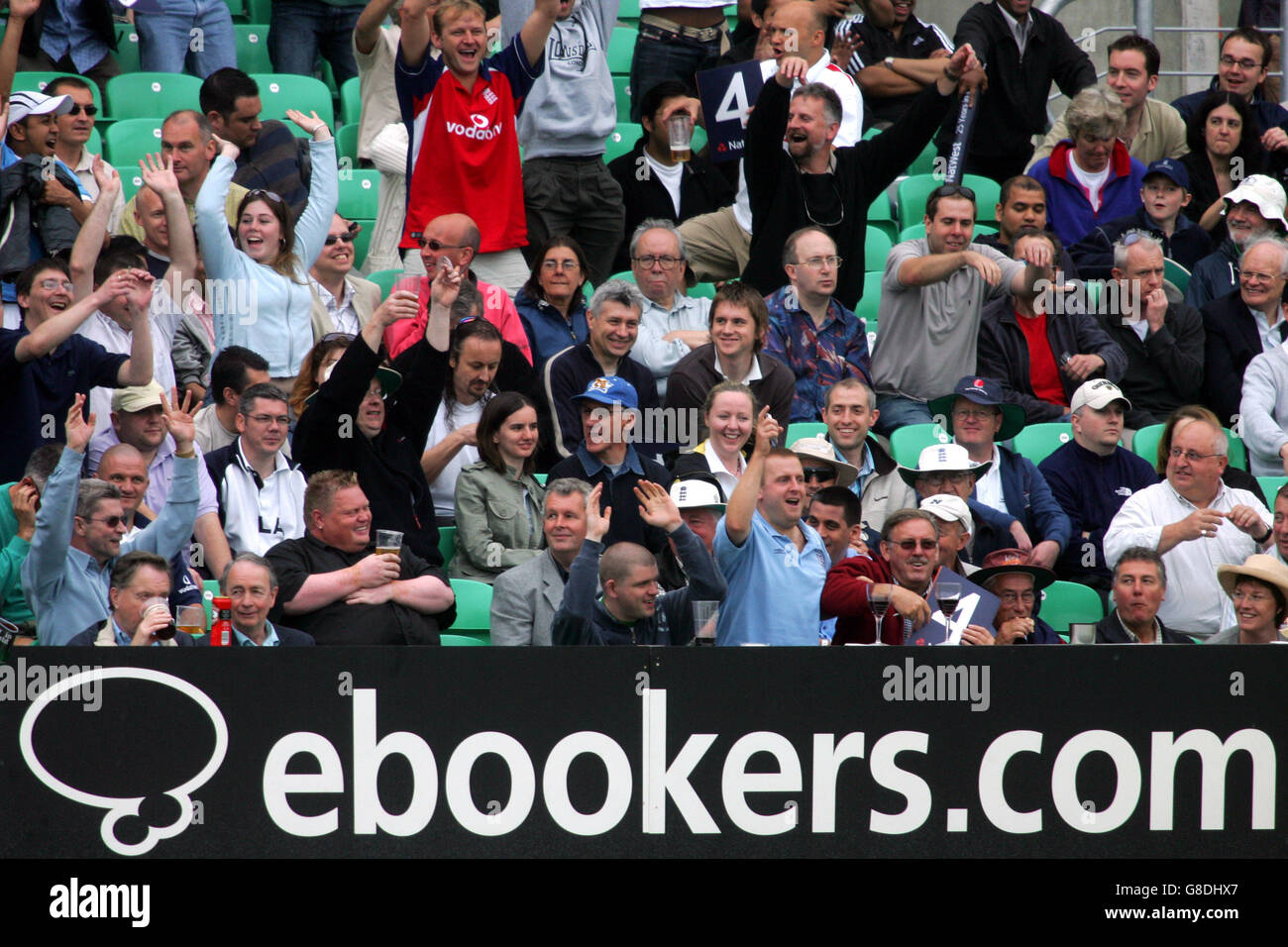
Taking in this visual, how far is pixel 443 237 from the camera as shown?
24.8 ft

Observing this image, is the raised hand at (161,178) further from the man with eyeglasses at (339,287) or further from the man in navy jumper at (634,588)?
the man in navy jumper at (634,588)

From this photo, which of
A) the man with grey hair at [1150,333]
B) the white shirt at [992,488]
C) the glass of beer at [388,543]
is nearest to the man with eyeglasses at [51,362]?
the glass of beer at [388,543]

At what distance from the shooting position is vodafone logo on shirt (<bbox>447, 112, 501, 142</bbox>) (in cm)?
811

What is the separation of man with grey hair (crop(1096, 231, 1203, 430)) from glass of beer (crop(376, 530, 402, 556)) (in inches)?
148

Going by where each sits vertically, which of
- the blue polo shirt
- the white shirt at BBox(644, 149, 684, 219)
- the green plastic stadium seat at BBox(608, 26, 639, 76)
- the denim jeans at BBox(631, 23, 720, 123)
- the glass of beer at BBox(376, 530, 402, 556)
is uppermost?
the green plastic stadium seat at BBox(608, 26, 639, 76)

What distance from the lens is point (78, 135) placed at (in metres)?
8.01

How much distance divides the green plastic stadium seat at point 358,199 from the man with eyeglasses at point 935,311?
268 cm

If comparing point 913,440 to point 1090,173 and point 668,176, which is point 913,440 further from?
point 1090,173

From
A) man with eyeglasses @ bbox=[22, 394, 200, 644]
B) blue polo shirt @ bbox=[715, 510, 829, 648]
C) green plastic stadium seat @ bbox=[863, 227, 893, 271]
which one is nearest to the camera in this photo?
man with eyeglasses @ bbox=[22, 394, 200, 644]

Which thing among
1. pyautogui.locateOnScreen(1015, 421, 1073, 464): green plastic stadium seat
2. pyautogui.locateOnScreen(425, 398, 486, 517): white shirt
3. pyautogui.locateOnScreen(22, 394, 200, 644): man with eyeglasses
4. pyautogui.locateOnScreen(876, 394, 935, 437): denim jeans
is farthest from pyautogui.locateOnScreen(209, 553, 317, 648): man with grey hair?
pyautogui.locateOnScreen(1015, 421, 1073, 464): green plastic stadium seat

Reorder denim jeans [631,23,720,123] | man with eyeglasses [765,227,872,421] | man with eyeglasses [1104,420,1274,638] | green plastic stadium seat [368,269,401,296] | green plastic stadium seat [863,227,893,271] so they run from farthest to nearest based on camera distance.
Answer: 1. denim jeans [631,23,720,123]
2. green plastic stadium seat [863,227,893,271]
3. green plastic stadium seat [368,269,401,296]
4. man with eyeglasses [765,227,872,421]
5. man with eyeglasses [1104,420,1274,638]

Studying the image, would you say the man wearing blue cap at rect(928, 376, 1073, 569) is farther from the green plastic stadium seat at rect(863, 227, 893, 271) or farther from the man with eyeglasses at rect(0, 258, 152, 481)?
the man with eyeglasses at rect(0, 258, 152, 481)

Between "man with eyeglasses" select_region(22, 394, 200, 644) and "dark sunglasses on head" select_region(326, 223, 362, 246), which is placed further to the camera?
"dark sunglasses on head" select_region(326, 223, 362, 246)
